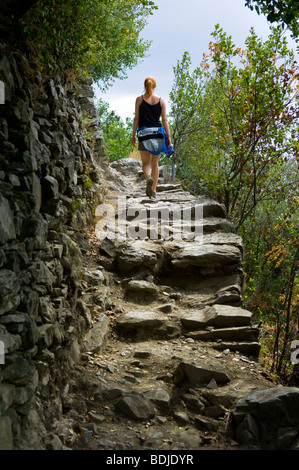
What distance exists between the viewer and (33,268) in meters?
3.45

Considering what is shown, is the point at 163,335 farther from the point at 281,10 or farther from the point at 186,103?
the point at 186,103

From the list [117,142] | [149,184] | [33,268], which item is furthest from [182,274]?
[117,142]

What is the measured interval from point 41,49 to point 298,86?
19.3 feet

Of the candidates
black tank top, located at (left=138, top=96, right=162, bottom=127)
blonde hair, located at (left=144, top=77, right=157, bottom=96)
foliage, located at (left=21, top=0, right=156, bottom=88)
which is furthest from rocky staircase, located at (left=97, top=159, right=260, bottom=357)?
foliage, located at (left=21, top=0, right=156, bottom=88)

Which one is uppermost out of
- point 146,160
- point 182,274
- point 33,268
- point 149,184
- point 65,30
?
point 65,30

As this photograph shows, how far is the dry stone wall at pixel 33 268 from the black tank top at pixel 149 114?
279 cm

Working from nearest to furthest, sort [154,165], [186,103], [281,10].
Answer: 1. [281,10]
2. [154,165]
3. [186,103]

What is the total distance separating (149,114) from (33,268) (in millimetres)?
5187

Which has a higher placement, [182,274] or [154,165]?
[154,165]

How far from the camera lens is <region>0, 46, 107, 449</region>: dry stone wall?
280 cm

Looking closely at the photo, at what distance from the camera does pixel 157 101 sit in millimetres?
7891

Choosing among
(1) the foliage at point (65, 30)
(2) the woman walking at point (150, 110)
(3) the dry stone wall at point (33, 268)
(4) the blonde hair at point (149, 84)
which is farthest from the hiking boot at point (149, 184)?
(3) the dry stone wall at point (33, 268)

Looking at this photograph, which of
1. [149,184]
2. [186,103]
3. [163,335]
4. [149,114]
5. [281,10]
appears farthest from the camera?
[186,103]

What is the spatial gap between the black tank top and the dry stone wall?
2.79 meters
